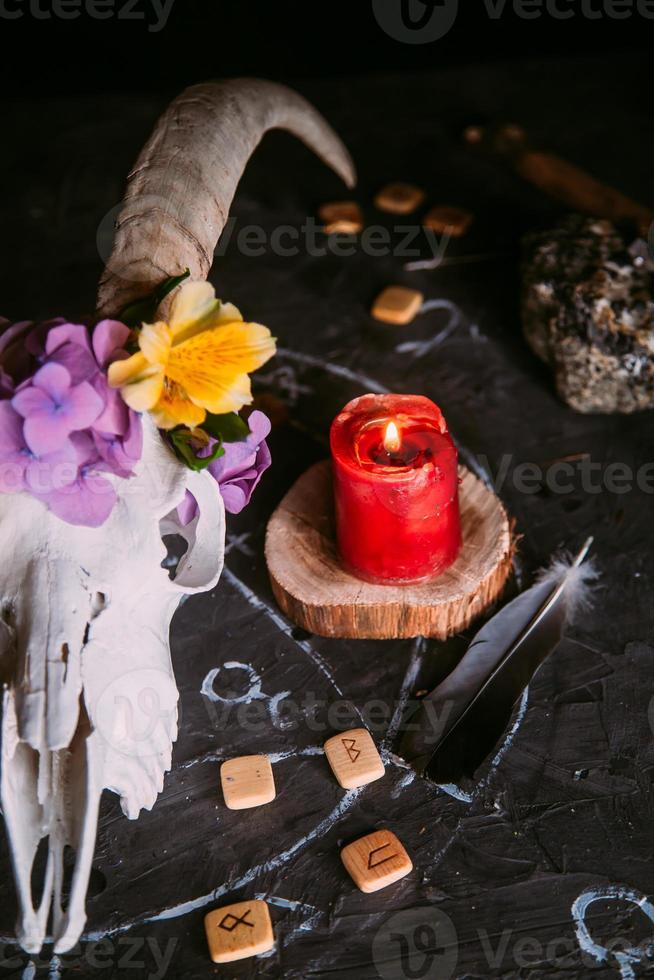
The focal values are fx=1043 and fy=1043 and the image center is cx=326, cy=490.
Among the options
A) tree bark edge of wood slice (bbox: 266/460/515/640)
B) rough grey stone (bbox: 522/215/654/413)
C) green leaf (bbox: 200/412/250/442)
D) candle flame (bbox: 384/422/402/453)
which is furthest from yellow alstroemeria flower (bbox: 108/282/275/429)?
rough grey stone (bbox: 522/215/654/413)

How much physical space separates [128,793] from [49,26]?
7.84ft

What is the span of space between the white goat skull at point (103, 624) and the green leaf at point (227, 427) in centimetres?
7

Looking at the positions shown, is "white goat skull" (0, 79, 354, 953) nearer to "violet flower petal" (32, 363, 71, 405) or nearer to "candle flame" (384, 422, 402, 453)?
"violet flower petal" (32, 363, 71, 405)

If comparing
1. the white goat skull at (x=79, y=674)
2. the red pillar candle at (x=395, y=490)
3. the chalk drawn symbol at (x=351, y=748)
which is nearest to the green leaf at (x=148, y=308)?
the white goat skull at (x=79, y=674)

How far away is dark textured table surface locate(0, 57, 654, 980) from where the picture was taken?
126 centimetres

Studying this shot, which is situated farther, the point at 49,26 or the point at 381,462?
the point at 49,26

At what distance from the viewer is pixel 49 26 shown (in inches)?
114

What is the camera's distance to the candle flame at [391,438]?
58.4 inches

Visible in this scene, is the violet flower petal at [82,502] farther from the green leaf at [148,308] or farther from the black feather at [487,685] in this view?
the black feather at [487,685]

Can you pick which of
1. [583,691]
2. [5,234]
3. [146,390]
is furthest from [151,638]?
[5,234]

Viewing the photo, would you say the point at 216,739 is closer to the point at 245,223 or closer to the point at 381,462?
the point at 381,462

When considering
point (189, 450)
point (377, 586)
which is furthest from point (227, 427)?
point (377, 586)

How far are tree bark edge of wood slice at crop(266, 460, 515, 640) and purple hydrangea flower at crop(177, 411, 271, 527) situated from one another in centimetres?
21

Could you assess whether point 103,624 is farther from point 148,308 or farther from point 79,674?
point 148,308
